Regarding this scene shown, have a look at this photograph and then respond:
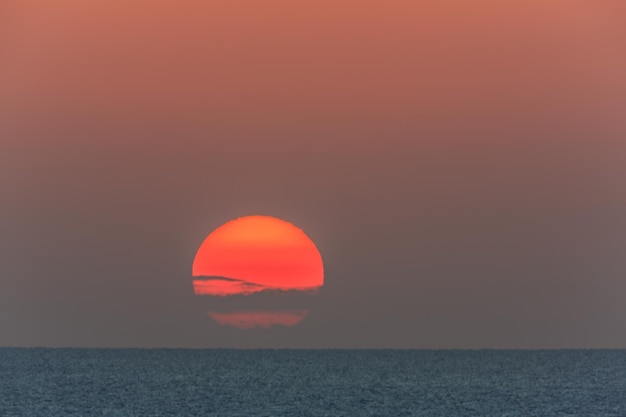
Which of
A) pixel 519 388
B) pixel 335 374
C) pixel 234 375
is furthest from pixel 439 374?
pixel 519 388

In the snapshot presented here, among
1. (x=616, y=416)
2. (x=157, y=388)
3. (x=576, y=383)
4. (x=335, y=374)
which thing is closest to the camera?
(x=616, y=416)

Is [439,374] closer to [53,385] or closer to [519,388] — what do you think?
[519,388]

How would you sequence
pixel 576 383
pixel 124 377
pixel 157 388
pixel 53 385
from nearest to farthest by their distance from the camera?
1. pixel 157 388
2. pixel 53 385
3. pixel 576 383
4. pixel 124 377

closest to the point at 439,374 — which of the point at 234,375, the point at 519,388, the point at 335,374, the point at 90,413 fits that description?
the point at 335,374

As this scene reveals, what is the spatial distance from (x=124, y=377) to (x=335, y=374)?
2177 centimetres

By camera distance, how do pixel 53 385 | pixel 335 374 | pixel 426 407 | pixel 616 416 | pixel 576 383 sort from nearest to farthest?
pixel 616 416 < pixel 426 407 < pixel 53 385 < pixel 576 383 < pixel 335 374

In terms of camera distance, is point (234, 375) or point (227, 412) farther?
point (234, 375)

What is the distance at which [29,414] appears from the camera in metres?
53.8

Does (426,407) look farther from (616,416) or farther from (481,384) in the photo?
(481,384)

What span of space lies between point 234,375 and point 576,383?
33.5 metres

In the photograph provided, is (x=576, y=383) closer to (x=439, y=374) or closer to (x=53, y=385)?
(x=439, y=374)

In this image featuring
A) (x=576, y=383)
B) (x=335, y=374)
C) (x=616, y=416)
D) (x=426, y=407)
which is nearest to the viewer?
(x=616, y=416)

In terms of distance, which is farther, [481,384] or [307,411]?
[481,384]

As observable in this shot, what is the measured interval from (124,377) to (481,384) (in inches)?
1313
